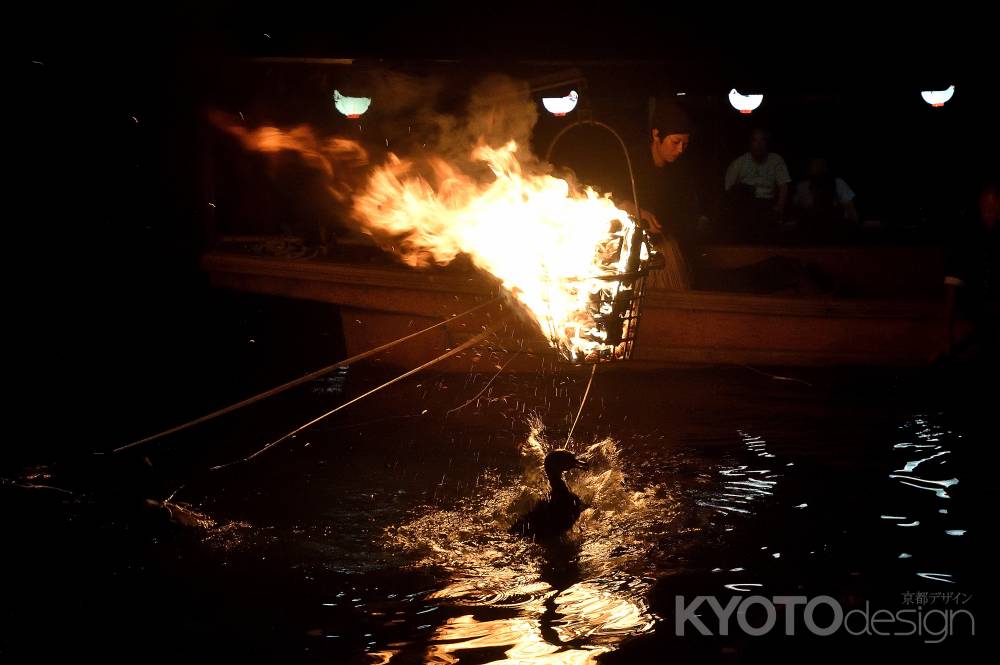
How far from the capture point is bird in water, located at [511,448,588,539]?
16.8ft

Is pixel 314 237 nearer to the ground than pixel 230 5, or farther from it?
nearer to the ground

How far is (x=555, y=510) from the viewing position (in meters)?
5.17

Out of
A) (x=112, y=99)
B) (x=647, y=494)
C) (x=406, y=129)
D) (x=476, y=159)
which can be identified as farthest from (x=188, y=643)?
(x=112, y=99)

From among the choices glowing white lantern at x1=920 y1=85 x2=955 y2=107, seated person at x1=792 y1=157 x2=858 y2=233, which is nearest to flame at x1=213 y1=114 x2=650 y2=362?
seated person at x1=792 y1=157 x2=858 y2=233

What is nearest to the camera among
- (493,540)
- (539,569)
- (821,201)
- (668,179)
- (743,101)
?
(539,569)

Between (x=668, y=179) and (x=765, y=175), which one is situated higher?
(x=765, y=175)

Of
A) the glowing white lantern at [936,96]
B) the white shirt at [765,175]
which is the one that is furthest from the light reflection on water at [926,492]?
the glowing white lantern at [936,96]

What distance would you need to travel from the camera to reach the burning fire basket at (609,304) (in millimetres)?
4859

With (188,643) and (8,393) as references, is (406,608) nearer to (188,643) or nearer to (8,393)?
(188,643)

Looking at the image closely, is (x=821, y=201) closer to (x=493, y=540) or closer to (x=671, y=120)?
(x=671, y=120)

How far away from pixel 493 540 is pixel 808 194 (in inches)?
408

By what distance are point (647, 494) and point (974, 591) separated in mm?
1997

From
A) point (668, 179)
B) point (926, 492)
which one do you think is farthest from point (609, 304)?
point (668, 179)

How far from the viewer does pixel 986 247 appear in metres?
8.41
